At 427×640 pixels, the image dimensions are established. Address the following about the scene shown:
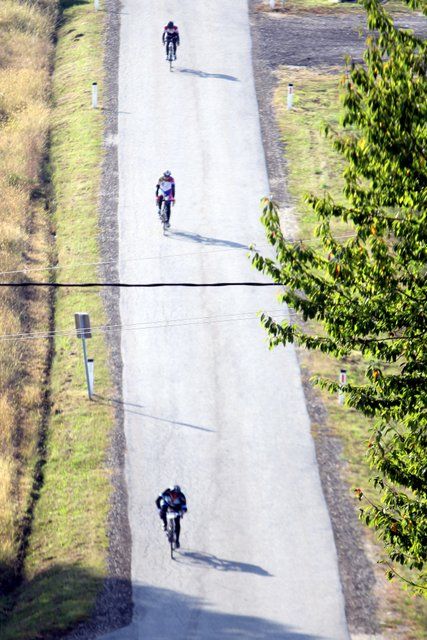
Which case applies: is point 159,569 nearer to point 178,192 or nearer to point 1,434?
point 1,434

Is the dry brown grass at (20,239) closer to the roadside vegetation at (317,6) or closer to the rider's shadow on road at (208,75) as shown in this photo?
the rider's shadow on road at (208,75)

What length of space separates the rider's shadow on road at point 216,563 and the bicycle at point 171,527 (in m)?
0.27

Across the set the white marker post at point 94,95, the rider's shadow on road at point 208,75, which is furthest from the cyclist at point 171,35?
the white marker post at point 94,95

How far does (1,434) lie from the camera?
2147 cm

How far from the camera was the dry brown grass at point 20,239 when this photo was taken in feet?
67.6

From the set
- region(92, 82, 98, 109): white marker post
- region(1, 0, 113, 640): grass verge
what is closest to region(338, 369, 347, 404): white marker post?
region(1, 0, 113, 640): grass verge

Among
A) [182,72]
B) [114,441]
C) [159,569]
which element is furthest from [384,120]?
[182,72]

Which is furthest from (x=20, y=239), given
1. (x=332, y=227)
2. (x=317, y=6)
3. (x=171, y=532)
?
(x=317, y=6)

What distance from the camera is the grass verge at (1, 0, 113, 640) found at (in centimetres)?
1758

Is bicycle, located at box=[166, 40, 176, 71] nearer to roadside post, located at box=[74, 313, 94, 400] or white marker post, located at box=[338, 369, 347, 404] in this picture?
roadside post, located at box=[74, 313, 94, 400]

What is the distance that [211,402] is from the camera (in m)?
22.9

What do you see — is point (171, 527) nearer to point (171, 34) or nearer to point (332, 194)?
point (332, 194)

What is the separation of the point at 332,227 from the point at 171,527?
41.6 feet

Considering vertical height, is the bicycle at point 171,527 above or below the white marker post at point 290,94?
below
